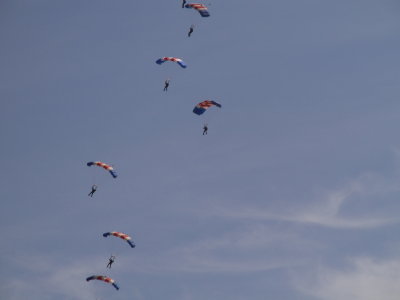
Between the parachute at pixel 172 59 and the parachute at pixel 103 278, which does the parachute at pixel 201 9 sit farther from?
the parachute at pixel 103 278

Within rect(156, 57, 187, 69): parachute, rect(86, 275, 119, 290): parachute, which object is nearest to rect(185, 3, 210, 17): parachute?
rect(156, 57, 187, 69): parachute

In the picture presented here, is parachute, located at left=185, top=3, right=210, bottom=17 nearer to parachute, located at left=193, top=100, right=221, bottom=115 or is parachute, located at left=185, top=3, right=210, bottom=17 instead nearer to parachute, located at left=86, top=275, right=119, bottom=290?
parachute, located at left=193, top=100, right=221, bottom=115

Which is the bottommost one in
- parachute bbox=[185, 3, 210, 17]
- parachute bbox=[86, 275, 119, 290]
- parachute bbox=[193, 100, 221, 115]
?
parachute bbox=[86, 275, 119, 290]

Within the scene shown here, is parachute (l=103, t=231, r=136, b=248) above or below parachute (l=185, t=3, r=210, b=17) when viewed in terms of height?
below

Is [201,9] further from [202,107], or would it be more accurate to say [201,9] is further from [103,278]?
[103,278]

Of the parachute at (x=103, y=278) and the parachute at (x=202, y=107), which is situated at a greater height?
the parachute at (x=202, y=107)

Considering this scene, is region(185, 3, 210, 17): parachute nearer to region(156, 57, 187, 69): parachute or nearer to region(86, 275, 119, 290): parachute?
region(156, 57, 187, 69): parachute

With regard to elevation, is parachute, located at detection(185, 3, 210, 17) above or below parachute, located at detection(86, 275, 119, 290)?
above

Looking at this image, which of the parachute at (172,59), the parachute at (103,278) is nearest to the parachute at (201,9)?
the parachute at (172,59)

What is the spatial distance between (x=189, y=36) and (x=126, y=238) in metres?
26.8

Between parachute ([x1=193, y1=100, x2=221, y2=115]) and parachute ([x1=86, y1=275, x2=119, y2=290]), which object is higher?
parachute ([x1=193, y1=100, x2=221, y2=115])

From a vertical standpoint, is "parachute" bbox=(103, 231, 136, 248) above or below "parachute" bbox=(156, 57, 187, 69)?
below

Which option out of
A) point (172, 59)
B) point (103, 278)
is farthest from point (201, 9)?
point (103, 278)

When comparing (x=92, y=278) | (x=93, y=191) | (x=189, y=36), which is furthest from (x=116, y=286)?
(x=189, y=36)
